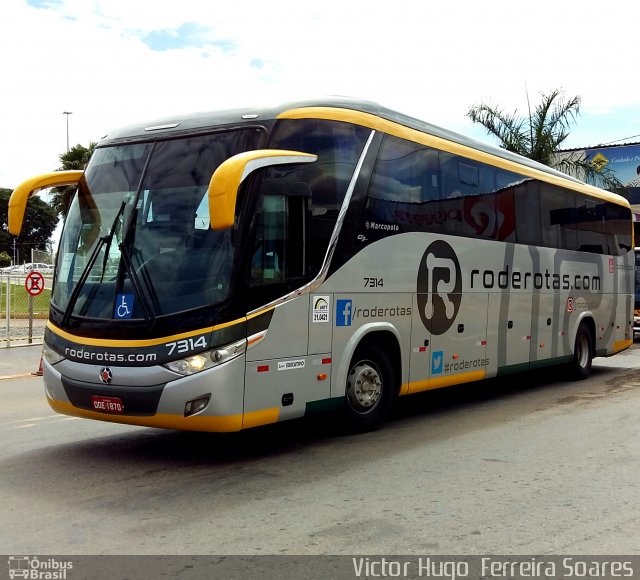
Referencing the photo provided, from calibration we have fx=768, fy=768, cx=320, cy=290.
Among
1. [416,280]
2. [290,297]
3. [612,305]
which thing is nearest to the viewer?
[290,297]

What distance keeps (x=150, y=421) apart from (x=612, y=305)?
11.3 meters

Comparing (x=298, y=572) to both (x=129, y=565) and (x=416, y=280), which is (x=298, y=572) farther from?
(x=416, y=280)

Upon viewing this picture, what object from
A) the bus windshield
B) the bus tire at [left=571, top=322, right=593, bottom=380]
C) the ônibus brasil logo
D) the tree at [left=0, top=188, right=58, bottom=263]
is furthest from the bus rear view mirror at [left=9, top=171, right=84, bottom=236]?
the tree at [left=0, top=188, right=58, bottom=263]

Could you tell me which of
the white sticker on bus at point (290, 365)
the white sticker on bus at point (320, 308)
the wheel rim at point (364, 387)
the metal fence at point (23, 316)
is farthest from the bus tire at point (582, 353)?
the metal fence at point (23, 316)

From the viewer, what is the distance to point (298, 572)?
4488 millimetres

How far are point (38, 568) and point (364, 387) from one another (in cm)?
452

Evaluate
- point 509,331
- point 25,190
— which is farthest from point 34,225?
point 25,190

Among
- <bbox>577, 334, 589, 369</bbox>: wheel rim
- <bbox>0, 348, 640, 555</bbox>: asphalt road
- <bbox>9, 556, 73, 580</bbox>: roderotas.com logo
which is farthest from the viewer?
<bbox>577, 334, 589, 369</bbox>: wheel rim

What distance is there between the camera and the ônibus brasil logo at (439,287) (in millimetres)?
9398

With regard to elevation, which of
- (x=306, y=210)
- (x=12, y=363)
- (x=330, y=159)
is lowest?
(x=12, y=363)

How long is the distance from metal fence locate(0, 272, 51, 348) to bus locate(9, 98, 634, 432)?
10.8 m

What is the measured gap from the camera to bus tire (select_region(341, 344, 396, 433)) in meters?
8.34

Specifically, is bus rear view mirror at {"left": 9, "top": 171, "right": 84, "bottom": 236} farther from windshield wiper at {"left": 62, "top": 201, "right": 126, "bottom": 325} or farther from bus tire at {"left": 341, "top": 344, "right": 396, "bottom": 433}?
bus tire at {"left": 341, "top": 344, "right": 396, "bottom": 433}

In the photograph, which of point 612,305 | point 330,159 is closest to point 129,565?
point 330,159
